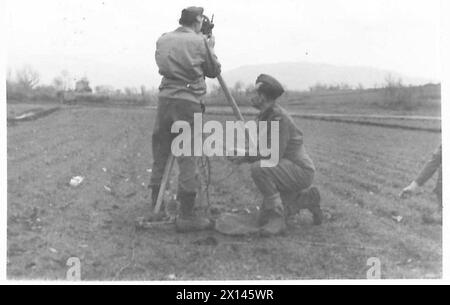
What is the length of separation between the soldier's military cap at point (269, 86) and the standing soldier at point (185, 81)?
45 cm

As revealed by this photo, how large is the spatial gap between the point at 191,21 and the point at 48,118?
40.0ft

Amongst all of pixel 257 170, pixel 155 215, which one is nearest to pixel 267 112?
pixel 257 170

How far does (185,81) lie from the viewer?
5.42m

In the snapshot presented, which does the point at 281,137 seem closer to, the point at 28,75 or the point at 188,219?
the point at 188,219

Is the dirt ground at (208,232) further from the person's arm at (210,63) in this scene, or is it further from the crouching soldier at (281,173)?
the person's arm at (210,63)

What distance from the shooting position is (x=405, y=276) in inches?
181

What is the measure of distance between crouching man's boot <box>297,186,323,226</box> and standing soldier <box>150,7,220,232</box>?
0.98 m

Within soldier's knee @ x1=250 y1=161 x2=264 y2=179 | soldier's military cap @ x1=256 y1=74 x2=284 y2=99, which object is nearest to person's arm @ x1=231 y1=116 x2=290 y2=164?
soldier's knee @ x1=250 y1=161 x2=264 y2=179

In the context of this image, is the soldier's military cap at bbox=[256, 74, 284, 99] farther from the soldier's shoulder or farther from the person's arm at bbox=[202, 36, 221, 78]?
the person's arm at bbox=[202, 36, 221, 78]

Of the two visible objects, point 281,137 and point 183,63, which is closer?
point 183,63

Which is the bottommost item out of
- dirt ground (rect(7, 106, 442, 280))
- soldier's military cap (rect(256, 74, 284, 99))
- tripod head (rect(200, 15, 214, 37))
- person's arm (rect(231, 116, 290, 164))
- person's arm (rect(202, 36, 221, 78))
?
dirt ground (rect(7, 106, 442, 280))

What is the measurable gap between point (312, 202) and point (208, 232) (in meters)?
1.09

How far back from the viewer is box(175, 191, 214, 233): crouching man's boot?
543 centimetres
